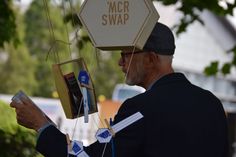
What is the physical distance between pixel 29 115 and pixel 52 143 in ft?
0.61

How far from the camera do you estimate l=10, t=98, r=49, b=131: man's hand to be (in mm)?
3059

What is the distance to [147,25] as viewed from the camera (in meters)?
3.10

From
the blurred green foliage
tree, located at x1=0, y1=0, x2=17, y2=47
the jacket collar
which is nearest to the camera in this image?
the jacket collar

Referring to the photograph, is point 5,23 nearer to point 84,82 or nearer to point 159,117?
point 84,82

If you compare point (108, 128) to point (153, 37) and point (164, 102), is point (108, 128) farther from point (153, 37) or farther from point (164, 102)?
point (153, 37)

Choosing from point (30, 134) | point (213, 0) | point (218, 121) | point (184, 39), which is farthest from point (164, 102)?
point (184, 39)

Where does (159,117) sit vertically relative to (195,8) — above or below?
above

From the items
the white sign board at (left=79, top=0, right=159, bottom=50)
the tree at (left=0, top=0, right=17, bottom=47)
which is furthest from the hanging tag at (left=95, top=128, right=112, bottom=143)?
the tree at (left=0, top=0, right=17, bottom=47)

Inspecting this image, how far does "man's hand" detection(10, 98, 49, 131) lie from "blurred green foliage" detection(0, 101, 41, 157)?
2036 millimetres

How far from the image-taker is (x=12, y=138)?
5.31m

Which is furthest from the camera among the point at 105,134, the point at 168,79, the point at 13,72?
the point at 13,72

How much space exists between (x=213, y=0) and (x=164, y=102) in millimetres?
4788

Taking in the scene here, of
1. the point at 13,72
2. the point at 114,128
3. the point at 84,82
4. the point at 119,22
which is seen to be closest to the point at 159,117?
the point at 114,128

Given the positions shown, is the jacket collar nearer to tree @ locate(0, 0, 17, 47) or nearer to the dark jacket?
the dark jacket
